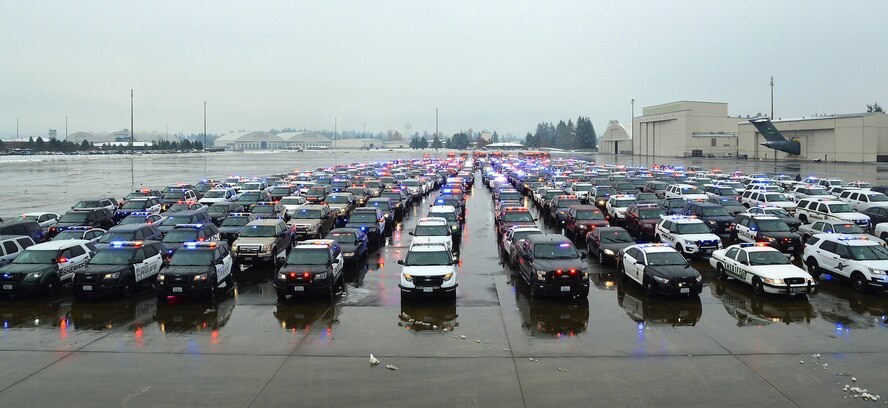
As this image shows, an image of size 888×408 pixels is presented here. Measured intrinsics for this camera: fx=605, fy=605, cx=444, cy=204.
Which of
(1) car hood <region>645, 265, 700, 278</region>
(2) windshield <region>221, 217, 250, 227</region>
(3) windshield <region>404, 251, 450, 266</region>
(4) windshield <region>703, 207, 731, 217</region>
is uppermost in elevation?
(4) windshield <region>703, 207, 731, 217</region>

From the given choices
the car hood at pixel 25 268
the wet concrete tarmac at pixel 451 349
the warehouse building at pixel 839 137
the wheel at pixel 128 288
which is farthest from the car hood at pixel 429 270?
the warehouse building at pixel 839 137

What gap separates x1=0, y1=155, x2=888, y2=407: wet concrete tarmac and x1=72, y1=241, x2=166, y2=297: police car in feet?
1.49

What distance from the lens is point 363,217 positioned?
26.0 meters

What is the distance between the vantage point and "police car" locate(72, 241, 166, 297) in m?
16.0

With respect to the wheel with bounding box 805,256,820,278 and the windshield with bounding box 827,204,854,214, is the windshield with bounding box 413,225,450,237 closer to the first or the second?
the wheel with bounding box 805,256,820,278

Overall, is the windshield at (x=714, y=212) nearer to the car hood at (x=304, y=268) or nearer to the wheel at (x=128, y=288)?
the car hood at (x=304, y=268)

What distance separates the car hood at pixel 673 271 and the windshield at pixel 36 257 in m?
16.8

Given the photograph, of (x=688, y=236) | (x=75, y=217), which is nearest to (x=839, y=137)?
(x=688, y=236)

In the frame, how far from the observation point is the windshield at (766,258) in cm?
1669

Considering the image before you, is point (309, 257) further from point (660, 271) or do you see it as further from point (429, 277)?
point (660, 271)

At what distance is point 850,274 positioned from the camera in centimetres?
1669

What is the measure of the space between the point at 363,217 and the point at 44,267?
1209 centimetres

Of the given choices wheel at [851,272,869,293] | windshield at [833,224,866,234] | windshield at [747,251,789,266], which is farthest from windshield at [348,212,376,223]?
windshield at [833,224,866,234]

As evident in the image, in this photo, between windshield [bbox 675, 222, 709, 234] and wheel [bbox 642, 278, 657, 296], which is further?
windshield [bbox 675, 222, 709, 234]
